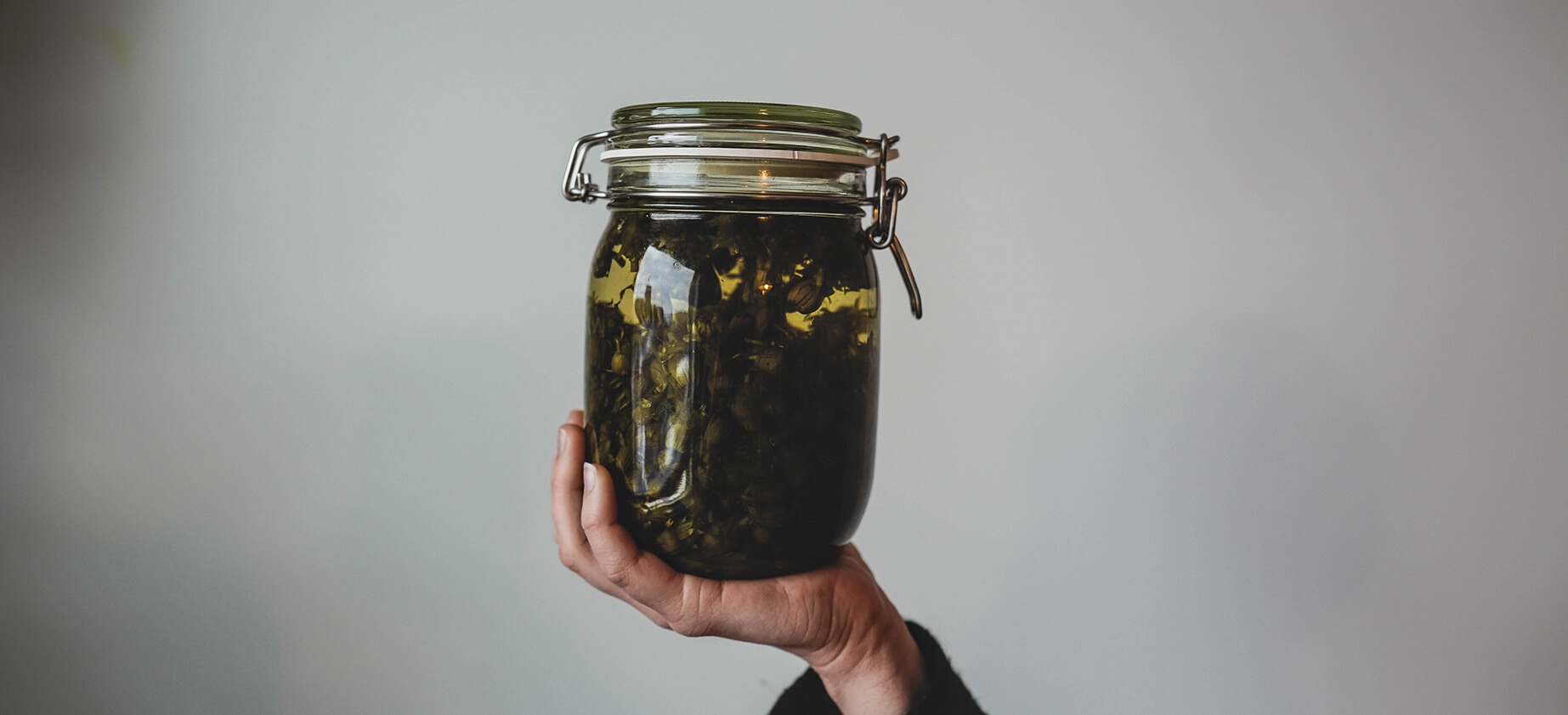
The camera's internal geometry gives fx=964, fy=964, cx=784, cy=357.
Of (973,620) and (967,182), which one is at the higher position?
(967,182)

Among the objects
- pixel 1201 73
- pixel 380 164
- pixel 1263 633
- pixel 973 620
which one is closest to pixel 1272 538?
pixel 1263 633

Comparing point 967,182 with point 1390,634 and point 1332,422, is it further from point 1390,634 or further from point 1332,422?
point 1390,634

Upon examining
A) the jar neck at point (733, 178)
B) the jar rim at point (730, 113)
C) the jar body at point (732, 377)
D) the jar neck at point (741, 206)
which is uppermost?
the jar rim at point (730, 113)

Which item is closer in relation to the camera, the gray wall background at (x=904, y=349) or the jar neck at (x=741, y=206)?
the jar neck at (x=741, y=206)

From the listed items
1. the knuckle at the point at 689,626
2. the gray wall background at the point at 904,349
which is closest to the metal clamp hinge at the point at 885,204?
the knuckle at the point at 689,626

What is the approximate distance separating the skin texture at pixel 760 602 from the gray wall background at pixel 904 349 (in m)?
0.46

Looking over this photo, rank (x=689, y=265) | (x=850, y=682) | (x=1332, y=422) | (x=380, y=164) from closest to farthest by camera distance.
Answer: (x=689, y=265)
(x=850, y=682)
(x=380, y=164)
(x=1332, y=422)

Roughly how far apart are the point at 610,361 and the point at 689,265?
92 mm

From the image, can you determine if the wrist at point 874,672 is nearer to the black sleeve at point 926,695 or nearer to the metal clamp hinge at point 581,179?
the black sleeve at point 926,695

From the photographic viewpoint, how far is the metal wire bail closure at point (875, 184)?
24.3 inches

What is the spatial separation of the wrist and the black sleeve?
18mm

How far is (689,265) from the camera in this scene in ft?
1.96

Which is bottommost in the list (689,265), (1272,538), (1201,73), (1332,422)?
(1272,538)

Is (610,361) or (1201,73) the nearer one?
(610,361)
